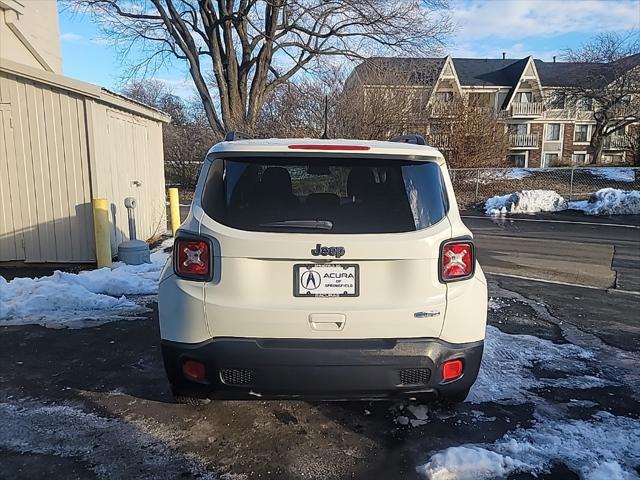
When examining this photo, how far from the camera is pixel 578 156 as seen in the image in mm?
47062

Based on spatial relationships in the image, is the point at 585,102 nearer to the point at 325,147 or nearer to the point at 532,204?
the point at 532,204

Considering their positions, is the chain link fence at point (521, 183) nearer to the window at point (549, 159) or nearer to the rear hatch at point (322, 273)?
the rear hatch at point (322, 273)

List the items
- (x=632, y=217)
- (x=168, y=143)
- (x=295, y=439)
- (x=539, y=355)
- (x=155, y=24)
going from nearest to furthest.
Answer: (x=295, y=439) < (x=539, y=355) < (x=632, y=217) < (x=155, y=24) < (x=168, y=143)

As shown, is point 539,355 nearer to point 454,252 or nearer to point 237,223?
point 454,252

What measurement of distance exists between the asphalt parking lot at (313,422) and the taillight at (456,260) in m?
1.03

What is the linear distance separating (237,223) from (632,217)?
17.3 metres

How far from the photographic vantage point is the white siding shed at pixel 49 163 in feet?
25.0

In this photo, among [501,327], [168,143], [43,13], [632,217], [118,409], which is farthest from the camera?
[168,143]

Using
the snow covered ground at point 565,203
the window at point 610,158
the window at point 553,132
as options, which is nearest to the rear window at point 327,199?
the snow covered ground at point 565,203

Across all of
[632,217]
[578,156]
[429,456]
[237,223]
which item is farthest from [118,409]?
[578,156]

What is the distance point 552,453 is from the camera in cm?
287

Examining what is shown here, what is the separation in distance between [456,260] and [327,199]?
2.71ft

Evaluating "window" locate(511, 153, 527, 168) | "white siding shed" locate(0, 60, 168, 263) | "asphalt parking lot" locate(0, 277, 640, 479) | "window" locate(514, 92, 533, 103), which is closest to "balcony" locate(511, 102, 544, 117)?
"window" locate(514, 92, 533, 103)

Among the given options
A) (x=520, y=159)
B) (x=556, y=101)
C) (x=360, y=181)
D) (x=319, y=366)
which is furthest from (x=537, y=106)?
(x=319, y=366)
